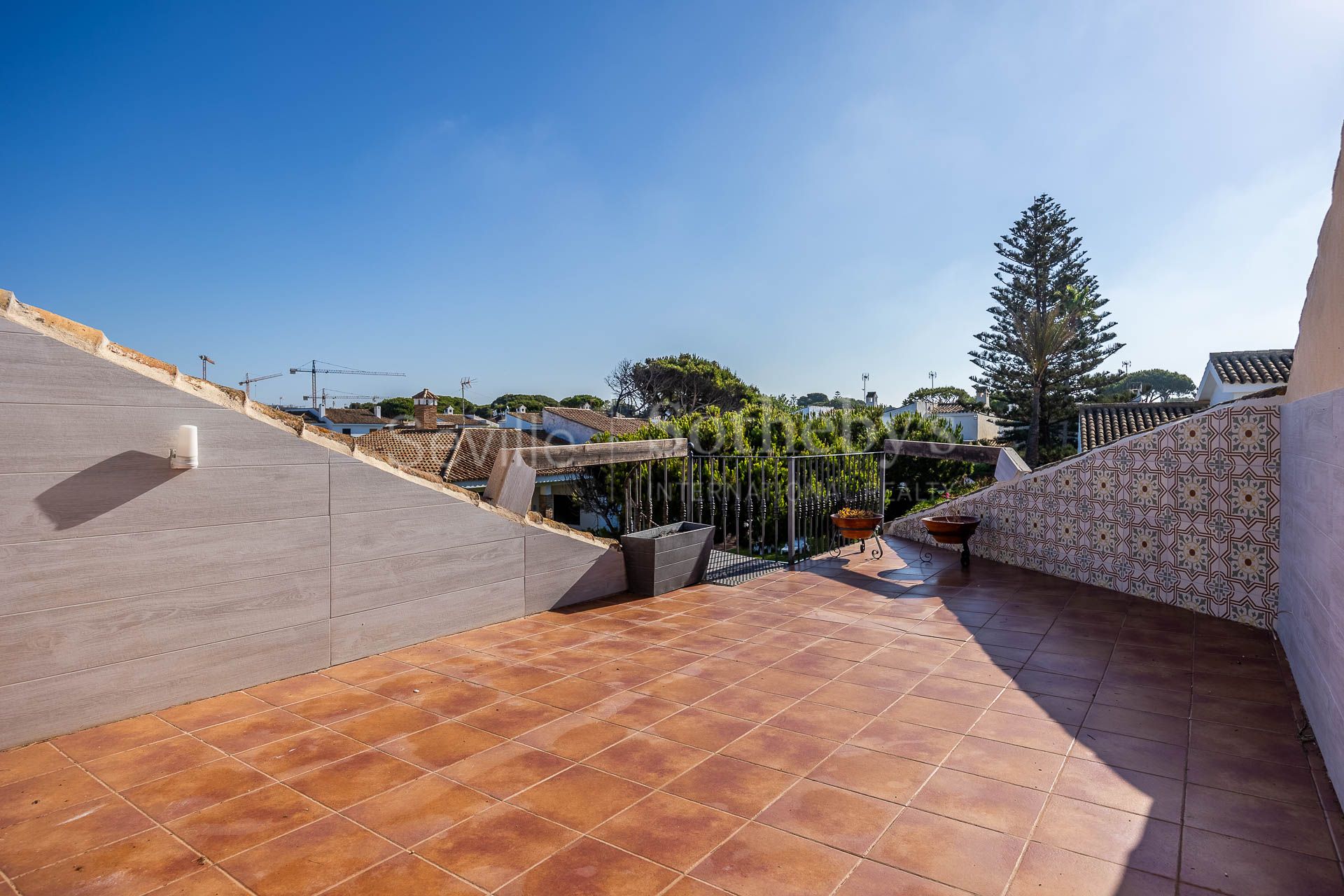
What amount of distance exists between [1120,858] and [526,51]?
977cm

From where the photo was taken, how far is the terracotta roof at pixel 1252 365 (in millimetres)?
14820

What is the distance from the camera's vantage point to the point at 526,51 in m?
8.24

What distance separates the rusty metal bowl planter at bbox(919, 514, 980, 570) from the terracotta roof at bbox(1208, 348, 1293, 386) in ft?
47.1

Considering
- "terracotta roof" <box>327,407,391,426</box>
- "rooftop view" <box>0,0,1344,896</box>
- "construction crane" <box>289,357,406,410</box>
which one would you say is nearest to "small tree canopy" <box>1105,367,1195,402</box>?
"rooftop view" <box>0,0,1344,896</box>

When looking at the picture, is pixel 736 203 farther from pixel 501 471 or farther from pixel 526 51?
pixel 501 471

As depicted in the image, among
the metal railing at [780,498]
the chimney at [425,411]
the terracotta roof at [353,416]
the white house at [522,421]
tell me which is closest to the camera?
the metal railing at [780,498]

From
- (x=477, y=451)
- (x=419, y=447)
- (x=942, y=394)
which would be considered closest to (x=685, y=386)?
(x=477, y=451)

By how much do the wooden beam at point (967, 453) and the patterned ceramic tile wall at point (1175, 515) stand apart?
1.70 metres

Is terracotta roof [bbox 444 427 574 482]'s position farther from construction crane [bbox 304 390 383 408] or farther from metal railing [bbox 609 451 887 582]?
construction crane [bbox 304 390 383 408]

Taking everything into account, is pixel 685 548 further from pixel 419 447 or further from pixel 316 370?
pixel 316 370

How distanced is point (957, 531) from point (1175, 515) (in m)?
1.60

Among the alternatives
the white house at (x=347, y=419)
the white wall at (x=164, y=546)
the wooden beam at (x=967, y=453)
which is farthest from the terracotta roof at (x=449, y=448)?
the white house at (x=347, y=419)

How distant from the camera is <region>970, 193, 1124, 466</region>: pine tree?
2091 centimetres

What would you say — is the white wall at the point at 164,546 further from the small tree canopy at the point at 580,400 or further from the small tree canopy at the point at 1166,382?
the small tree canopy at the point at 1166,382
